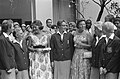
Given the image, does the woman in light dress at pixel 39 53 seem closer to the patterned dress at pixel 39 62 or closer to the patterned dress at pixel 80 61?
the patterned dress at pixel 39 62

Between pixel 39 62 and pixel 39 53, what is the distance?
0.21 metres

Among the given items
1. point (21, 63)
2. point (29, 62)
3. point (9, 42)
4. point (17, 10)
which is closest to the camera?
point (9, 42)

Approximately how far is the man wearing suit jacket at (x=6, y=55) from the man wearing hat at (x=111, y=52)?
1.72 m

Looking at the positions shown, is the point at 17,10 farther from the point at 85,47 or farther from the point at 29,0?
the point at 85,47

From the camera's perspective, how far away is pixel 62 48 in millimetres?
5707

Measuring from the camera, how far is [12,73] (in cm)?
479

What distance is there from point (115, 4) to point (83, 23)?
5.67 metres

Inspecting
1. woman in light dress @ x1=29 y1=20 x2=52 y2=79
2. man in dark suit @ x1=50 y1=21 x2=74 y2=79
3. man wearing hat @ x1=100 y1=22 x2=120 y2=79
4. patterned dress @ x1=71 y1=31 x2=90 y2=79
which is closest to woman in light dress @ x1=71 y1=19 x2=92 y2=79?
patterned dress @ x1=71 y1=31 x2=90 y2=79

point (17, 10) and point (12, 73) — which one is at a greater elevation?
point (17, 10)

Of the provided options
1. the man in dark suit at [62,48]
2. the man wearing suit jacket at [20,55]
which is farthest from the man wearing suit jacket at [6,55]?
the man in dark suit at [62,48]

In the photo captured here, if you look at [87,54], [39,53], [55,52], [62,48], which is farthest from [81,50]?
[39,53]

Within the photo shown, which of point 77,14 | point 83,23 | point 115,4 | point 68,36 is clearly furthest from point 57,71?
point 77,14

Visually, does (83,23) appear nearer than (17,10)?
Yes

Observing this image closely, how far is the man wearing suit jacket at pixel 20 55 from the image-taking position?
5080 mm
